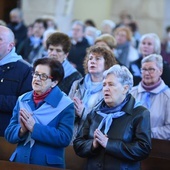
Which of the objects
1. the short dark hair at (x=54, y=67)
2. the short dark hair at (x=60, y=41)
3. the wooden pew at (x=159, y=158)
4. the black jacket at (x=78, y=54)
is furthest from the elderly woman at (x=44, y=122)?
the black jacket at (x=78, y=54)

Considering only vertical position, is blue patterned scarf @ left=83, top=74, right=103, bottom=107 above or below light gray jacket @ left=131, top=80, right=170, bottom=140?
above

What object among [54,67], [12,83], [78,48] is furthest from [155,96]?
[78,48]

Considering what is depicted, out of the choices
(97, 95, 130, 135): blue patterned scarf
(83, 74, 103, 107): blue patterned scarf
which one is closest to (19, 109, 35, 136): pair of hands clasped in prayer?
(97, 95, 130, 135): blue patterned scarf

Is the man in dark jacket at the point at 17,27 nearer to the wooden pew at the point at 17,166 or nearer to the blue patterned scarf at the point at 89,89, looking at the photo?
the blue patterned scarf at the point at 89,89

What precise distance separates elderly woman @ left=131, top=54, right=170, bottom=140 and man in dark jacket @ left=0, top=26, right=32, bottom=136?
4.32ft

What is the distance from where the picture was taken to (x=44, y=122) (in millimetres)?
6129

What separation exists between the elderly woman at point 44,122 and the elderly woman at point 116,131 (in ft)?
0.62

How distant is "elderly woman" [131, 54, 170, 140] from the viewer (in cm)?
730

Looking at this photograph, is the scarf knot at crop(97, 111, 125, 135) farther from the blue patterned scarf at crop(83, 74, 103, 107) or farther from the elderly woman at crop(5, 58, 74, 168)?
the blue patterned scarf at crop(83, 74, 103, 107)

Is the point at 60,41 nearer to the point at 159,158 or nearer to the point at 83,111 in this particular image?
the point at 83,111

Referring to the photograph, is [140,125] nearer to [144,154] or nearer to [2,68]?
[144,154]

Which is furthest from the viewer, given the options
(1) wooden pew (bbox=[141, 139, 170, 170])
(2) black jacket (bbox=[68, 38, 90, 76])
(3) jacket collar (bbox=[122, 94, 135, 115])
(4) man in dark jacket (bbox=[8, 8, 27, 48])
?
(4) man in dark jacket (bbox=[8, 8, 27, 48])

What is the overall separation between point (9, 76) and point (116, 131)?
5.47ft

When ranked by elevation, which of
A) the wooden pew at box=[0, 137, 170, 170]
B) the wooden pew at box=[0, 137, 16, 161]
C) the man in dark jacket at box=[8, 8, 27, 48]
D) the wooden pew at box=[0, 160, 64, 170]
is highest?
the wooden pew at box=[0, 160, 64, 170]
